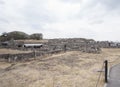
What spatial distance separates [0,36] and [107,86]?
Result: 102 meters

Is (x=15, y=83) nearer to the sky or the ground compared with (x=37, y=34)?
nearer to the ground

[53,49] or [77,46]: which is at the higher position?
[77,46]

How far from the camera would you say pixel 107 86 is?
1298 centimetres

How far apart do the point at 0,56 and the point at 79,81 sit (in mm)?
27588

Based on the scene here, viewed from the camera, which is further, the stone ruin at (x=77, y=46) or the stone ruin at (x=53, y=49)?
the stone ruin at (x=77, y=46)

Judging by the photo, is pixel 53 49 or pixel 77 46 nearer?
pixel 53 49

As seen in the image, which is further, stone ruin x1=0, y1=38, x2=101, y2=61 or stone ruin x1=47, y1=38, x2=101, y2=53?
stone ruin x1=47, y1=38, x2=101, y2=53

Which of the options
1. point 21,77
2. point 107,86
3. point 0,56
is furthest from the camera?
point 0,56

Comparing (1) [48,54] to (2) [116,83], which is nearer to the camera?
(2) [116,83]

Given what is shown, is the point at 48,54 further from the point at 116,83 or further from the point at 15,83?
the point at 116,83

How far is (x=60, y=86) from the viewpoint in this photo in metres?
15.8

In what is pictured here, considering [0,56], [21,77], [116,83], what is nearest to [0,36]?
[0,56]

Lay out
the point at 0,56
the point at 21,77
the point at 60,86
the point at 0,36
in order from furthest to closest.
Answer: the point at 0,36 < the point at 0,56 < the point at 21,77 < the point at 60,86

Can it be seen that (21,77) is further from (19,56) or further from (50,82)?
(19,56)
